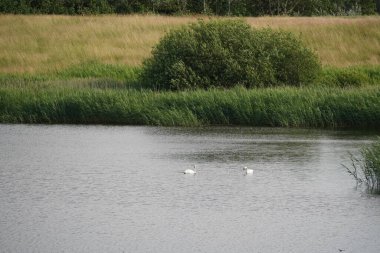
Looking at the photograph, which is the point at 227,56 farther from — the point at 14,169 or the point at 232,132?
the point at 14,169

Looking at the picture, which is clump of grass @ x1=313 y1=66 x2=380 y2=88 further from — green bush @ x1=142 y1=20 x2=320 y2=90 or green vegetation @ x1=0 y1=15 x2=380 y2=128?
green bush @ x1=142 y1=20 x2=320 y2=90

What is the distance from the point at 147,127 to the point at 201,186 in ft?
26.6

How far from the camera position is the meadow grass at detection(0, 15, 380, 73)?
Result: 32.1 metres

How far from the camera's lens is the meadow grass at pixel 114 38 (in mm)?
32094

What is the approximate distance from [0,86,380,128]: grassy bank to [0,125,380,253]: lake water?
71.6 inches

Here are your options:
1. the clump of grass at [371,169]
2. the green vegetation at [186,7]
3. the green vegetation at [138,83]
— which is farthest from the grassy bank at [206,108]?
the green vegetation at [186,7]

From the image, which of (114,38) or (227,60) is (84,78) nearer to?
(227,60)

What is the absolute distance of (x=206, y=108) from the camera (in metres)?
23.2

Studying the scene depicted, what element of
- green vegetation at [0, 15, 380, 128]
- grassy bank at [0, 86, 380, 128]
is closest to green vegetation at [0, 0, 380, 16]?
green vegetation at [0, 15, 380, 128]

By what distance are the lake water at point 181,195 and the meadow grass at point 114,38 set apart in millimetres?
11355

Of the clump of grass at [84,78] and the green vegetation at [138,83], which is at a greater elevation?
the green vegetation at [138,83]

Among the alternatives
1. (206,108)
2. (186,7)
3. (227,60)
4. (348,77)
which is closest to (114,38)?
(227,60)

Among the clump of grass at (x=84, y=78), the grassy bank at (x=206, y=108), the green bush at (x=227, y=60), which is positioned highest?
the green bush at (x=227, y=60)

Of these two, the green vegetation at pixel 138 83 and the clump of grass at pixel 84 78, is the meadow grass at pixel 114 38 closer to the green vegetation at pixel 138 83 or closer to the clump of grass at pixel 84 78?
the green vegetation at pixel 138 83
